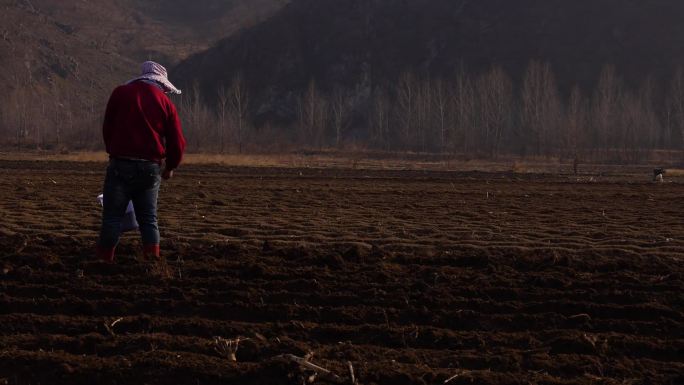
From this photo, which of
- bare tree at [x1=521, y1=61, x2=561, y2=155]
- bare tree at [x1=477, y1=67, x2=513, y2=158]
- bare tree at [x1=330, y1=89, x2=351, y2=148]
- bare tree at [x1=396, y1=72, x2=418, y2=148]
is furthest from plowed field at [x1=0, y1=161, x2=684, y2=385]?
bare tree at [x1=330, y1=89, x2=351, y2=148]

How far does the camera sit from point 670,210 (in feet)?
48.8

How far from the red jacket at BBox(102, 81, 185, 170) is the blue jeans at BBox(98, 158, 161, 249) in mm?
101

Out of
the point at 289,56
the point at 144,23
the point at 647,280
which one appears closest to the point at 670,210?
the point at 647,280

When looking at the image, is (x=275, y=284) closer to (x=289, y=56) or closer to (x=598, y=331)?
(x=598, y=331)

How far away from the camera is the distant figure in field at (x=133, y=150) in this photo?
6.57 meters

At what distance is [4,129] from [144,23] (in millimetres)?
76824

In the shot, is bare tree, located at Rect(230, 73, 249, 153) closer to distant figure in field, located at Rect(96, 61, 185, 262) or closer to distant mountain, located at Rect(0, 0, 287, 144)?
distant mountain, located at Rect(0, 0, 287, 144)

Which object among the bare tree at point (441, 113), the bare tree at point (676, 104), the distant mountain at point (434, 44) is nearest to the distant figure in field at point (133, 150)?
the bare tree at point (441, 113)

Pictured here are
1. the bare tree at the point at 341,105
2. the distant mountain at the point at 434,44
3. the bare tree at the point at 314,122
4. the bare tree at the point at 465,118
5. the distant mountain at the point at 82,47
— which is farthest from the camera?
the distant mountain at the point at 82,47

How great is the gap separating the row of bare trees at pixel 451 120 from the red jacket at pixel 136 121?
49.4 metres

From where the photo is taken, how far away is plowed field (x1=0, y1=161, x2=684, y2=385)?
13.1ft

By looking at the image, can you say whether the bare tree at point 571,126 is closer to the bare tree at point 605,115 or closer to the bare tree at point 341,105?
the bare tree at point 605,115

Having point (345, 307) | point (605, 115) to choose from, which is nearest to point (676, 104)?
point (605, 115)

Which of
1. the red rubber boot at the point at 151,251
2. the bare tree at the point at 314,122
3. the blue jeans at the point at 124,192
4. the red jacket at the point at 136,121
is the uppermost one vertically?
the bare tree at the point at 314,122
